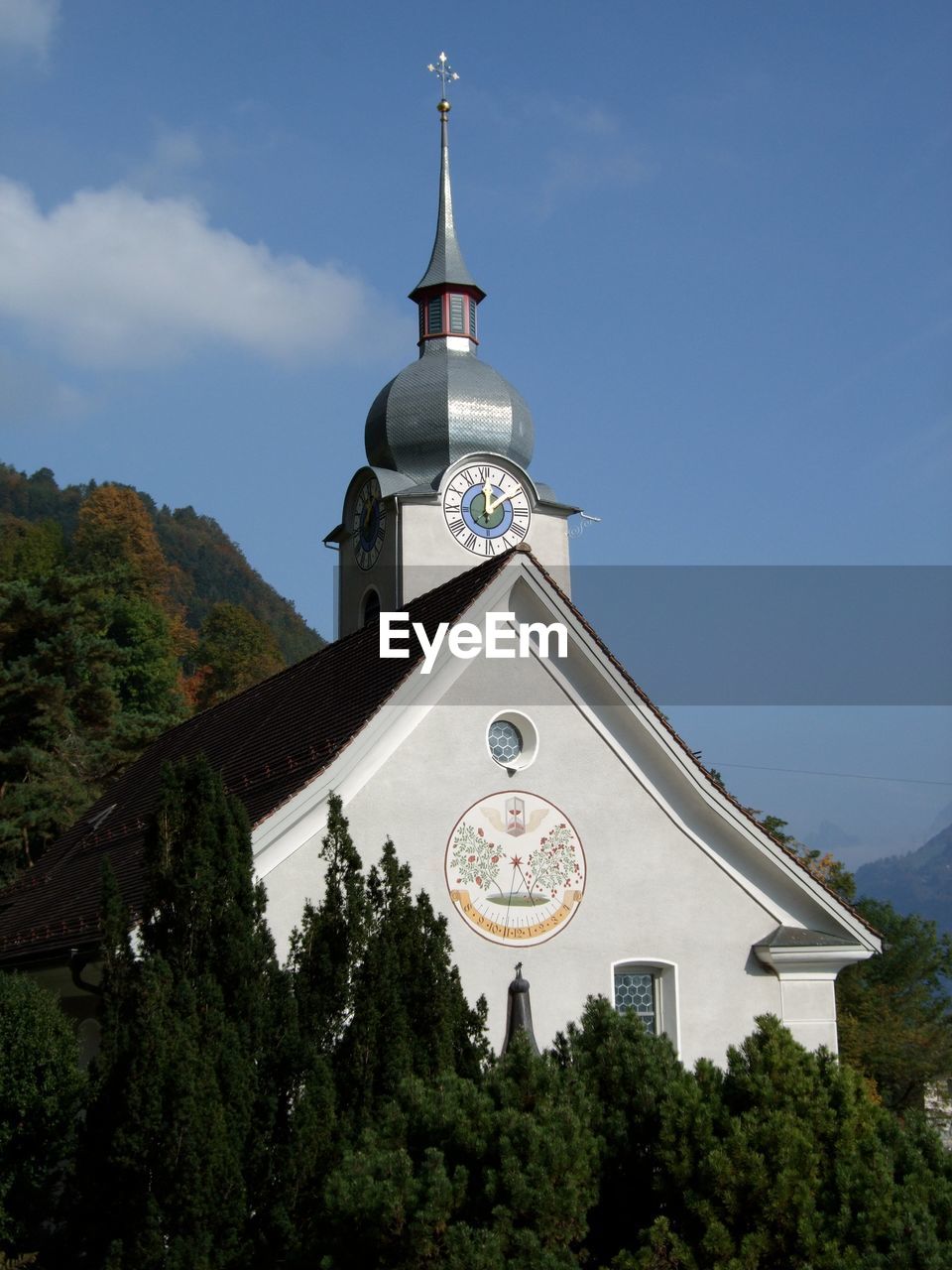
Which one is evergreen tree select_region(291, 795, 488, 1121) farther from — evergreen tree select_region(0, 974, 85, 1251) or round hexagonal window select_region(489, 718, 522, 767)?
round hexagonal window select_region(489, 718, 522, 767)

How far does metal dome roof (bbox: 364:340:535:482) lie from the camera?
34.7m

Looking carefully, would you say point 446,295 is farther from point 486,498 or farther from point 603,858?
point 603,858

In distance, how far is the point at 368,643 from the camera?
21781 mm

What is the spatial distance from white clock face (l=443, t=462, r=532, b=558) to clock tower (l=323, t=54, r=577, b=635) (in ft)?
0.07

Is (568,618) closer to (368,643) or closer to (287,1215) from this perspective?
(368,643)

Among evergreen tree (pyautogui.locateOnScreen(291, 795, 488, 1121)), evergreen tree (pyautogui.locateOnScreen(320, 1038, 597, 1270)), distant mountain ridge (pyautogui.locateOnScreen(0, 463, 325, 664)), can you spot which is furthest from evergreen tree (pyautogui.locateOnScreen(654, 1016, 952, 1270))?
distant mountain ridge (pyautogui.locateOnScreen(0, 463, 325, 664))

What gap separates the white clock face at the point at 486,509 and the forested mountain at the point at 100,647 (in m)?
14.3

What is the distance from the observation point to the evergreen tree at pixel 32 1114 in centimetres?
1436

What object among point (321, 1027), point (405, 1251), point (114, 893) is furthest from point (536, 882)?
point (405, 1251)

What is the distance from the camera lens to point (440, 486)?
108 ft

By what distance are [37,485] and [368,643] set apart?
458ft

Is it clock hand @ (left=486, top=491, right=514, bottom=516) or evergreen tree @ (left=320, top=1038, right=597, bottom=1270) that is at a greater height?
clock hand @ (left=486, top=491, right=514, bottom=516)

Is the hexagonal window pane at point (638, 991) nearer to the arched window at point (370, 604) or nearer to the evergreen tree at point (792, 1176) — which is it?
the evergreen tree at point (792, 1176)

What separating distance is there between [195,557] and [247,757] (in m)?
122
